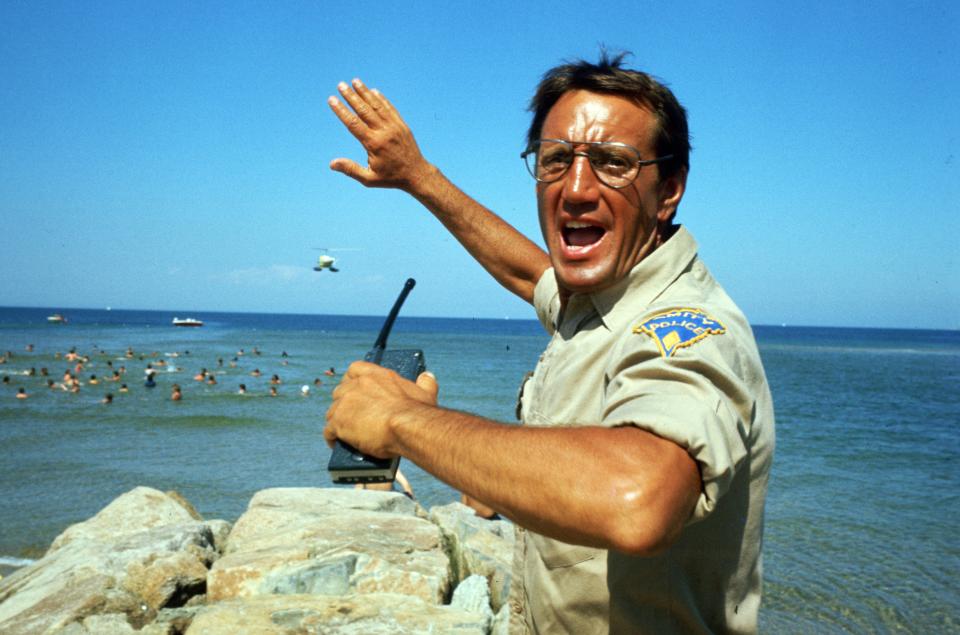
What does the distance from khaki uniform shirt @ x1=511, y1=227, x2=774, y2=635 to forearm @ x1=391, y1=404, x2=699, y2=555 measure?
0.09ft

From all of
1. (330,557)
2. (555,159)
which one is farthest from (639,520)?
(330,557)

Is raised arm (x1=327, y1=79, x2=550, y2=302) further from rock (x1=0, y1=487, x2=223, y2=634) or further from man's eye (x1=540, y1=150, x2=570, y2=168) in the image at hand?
rock (x1=0, y1=487, x2=223, y2=634)

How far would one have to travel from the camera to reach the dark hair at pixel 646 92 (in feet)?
6.46

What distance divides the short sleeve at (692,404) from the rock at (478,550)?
440 centimetres

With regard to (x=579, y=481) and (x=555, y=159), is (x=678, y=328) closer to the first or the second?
(x=579, y=481)

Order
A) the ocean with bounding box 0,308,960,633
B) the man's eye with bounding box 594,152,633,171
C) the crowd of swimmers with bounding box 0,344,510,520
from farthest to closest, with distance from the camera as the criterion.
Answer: the crowd of swimmers with bounding box 0,344,510,520
the ocean with bounding box 0,308,960,633
the man's eye with bounding box 594,152,633,171

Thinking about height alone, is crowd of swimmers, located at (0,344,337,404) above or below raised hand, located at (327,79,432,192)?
below

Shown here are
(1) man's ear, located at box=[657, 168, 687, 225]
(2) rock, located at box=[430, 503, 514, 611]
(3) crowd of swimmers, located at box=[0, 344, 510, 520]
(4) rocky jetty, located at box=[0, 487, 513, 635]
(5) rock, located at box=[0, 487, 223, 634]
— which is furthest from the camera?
(3) crowd of swimmers, located at box=[0, 344, 510, 520]

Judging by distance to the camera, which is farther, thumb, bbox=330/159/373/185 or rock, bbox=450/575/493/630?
rock, bbox=450/575/493/630

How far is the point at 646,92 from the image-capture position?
1969 millimetres

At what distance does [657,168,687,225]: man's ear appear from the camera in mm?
2090

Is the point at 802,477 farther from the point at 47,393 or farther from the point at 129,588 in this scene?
the point at 47,393

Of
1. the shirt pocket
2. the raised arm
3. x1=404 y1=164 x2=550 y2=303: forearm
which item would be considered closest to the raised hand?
the raised arm

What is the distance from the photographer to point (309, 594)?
4719mm
